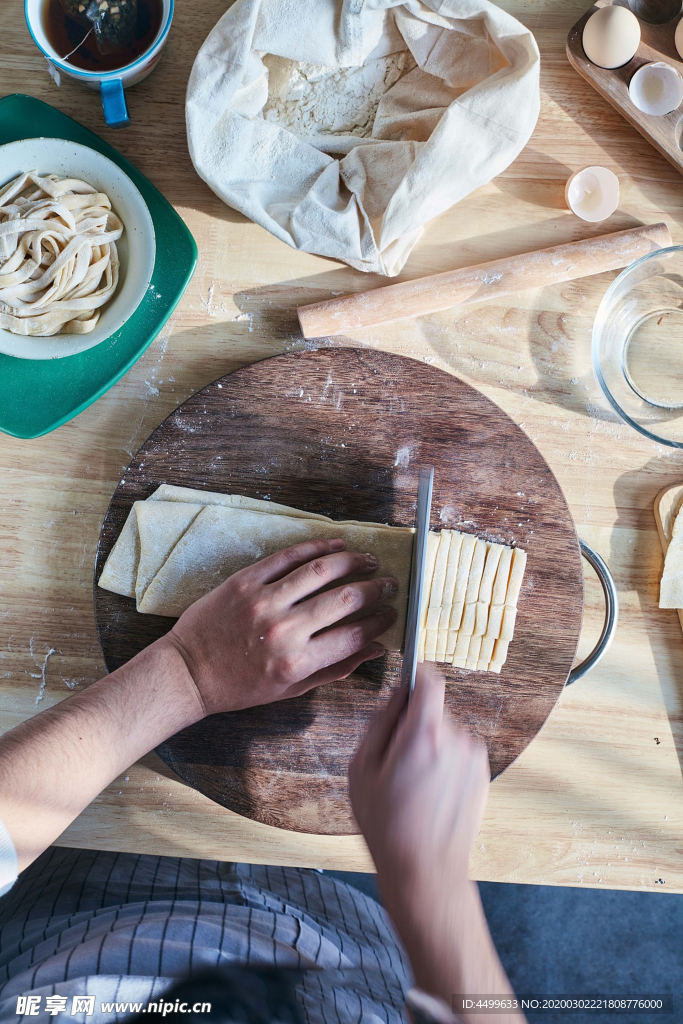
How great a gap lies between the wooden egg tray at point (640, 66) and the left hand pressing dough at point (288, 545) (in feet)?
2.34

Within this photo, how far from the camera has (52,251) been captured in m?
1.01

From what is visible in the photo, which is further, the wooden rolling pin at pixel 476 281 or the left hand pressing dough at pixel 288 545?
the wooden rolling pin at pixel 476 281

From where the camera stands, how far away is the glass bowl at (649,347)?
1.17m

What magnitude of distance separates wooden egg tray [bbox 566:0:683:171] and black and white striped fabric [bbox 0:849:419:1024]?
4.55 feet

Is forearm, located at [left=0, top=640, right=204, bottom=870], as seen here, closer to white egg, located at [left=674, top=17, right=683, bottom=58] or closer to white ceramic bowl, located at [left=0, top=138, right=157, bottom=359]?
white ceramic bowl, located at [left=0, top=138, right=157, bottom=359]

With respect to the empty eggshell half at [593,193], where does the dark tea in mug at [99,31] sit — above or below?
above

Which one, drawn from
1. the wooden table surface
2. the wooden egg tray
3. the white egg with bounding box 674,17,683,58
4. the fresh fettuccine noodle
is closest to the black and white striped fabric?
the wooden table surface

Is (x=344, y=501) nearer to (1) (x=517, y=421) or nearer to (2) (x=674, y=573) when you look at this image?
(1) (x=517, y=421)

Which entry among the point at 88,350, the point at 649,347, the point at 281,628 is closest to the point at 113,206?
the point at 88,350

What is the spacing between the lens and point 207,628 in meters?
1.01

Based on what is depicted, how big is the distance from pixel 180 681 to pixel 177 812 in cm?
28

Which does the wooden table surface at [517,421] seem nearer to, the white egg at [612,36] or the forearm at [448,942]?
the white egg at [612,36]

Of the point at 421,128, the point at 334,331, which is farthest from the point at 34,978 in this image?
the point at 421,128

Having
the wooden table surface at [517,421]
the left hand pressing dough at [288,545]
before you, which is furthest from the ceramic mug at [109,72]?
the left hand pressing dough at [288,545]
